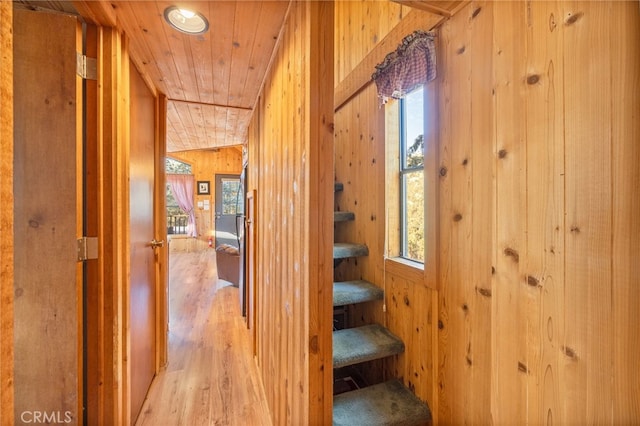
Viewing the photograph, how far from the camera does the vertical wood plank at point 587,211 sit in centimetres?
85

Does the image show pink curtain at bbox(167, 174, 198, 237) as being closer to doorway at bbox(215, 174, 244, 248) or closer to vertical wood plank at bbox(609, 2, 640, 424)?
doorway at bbox(215, 174, 244, 248)

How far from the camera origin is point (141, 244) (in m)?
1.80

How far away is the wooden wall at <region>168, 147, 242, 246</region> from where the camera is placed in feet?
26.5

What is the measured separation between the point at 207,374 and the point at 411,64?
2748mm

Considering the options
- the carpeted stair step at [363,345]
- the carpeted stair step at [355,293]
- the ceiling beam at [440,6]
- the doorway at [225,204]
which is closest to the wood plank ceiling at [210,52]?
the ceiling beam at [440,6]

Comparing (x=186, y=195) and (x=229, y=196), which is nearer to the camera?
(x=186, y=195)

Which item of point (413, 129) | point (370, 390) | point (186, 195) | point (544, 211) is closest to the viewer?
point (544, 211)

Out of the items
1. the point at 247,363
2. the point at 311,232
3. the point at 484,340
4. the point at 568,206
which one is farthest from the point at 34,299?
the point at 568,206

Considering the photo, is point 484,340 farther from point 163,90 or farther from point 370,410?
point 163,90

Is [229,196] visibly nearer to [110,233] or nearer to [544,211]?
[110,233]

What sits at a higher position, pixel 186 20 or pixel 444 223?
pixel 186 20

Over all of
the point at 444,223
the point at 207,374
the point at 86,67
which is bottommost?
the point at 207,374

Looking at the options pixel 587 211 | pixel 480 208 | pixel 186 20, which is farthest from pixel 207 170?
pixel 587 211

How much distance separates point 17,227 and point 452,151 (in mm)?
2038
